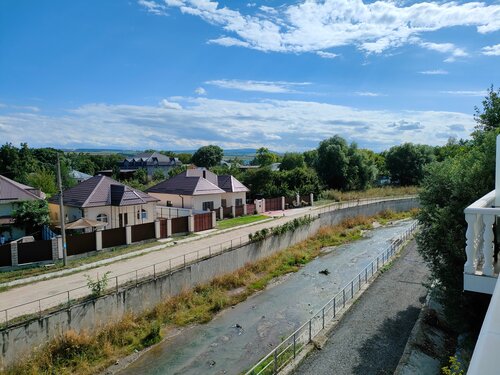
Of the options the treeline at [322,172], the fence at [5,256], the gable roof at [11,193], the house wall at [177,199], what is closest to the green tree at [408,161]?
the treeline at [322,172]


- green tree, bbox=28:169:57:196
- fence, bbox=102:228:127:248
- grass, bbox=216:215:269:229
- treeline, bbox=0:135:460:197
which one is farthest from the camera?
green tree, bbox=28:169:57:196

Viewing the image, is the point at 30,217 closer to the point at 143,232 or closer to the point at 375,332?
the point at 143,232

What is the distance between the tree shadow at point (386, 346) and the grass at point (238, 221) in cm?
1714

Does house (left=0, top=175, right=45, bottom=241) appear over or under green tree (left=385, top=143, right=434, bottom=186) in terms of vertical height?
under

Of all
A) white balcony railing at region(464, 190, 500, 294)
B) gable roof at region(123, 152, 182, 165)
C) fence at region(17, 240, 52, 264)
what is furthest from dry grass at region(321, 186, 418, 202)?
gable roof at region(123, 152, 182, 165)

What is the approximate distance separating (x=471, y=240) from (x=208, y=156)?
4362 inches

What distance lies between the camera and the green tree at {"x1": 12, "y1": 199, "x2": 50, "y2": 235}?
72.7ft

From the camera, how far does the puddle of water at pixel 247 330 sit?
13.2 m

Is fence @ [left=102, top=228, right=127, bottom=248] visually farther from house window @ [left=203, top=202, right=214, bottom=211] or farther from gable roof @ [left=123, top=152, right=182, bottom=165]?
gable roof @ [left=123, top=152, right=182, bottom=165]

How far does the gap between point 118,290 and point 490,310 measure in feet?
49.1

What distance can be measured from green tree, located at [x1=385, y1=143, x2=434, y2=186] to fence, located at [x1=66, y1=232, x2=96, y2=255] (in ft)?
168

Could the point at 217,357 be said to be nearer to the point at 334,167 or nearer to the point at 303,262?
the point at 303,262

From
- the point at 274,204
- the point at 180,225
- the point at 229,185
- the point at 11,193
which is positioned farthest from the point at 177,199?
the point at 11,193

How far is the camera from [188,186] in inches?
1363
